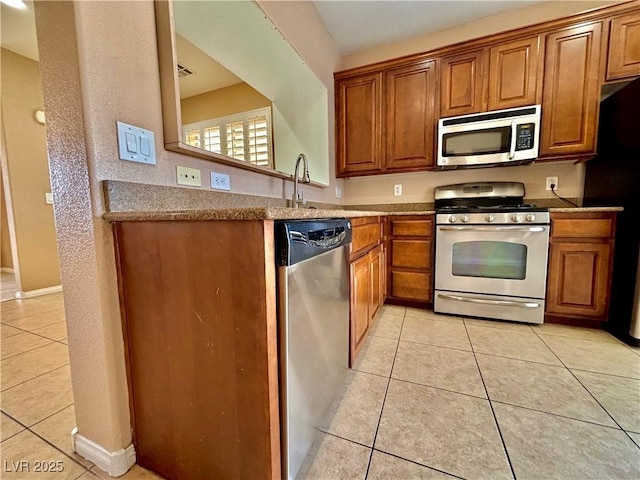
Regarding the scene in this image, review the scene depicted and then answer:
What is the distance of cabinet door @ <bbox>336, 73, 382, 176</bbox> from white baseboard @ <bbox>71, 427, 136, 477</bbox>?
257 centimetres

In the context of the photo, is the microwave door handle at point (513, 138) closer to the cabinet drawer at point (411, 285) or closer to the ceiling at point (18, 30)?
the cabinet drawer at point (411, 285)

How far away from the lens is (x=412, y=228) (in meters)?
2.39

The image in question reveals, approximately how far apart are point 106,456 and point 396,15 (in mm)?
3368

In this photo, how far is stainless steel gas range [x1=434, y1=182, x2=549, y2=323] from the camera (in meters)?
2.00

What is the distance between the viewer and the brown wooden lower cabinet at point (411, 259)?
7.72 ft

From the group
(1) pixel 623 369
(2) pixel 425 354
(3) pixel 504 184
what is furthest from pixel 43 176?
(1) pixel 623 369

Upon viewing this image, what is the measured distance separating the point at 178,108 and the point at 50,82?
349mm

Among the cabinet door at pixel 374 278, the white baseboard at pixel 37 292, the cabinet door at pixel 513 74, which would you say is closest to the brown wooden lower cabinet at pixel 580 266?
the cabinet door at pixel 513 74

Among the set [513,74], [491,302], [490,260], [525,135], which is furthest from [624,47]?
[491,302]

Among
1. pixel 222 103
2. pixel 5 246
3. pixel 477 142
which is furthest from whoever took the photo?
pixel 5 246

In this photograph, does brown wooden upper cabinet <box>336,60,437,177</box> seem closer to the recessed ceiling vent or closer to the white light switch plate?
the recessed ceiling vent

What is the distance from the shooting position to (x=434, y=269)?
230 cm

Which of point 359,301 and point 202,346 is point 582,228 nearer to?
point 359,301

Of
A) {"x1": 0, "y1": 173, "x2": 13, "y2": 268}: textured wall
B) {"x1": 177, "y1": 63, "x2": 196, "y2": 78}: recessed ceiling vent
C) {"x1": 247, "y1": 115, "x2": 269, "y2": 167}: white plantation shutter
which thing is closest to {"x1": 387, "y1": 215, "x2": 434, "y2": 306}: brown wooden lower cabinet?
{"x1": 247, "y1": 115, "x2": 269, "y2": 167}: white plantation shutter
